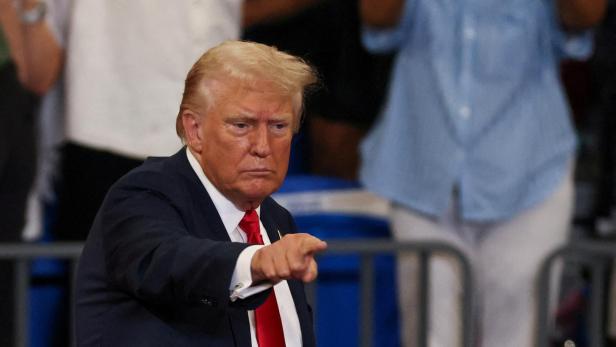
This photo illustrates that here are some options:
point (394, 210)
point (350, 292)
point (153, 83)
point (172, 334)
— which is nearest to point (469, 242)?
point (394, 210)

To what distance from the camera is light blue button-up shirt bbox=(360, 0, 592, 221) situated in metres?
4.79

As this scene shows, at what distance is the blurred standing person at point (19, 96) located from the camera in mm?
4758

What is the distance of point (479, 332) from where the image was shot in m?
4.95

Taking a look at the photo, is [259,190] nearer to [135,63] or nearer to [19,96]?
[135,63]

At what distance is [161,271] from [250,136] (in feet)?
1.00

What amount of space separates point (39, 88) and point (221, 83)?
2431 millimetres

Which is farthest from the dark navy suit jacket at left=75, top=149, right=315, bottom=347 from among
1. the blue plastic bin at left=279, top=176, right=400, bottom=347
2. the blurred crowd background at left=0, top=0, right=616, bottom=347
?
the blue plastic bin at left=279, top=176, right=400, bottom=347

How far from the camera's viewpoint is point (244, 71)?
8.61 ft

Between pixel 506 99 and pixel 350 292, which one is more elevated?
pixel 506 99

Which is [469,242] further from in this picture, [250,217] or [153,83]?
[250,217]

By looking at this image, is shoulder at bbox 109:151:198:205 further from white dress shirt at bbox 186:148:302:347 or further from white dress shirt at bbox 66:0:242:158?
white dress shirt at bbox 66:0:242:158

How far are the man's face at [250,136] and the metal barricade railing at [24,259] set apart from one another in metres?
2.22

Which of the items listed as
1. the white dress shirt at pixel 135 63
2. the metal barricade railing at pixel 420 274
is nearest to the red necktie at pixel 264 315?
the white dress shirt at pixel 135 63

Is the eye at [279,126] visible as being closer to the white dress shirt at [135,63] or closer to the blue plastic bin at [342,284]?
the white dress shirt at [135,63]
